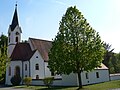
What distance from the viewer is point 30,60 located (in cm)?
5103

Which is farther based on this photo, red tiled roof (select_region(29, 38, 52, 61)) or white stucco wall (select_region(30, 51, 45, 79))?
red tiled roof (select_region(29, 38, 52, 61))

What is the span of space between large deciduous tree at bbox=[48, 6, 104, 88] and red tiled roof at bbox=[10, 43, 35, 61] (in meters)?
21.4

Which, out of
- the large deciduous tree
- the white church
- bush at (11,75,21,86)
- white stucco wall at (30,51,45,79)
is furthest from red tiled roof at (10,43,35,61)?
the large deciduous tree

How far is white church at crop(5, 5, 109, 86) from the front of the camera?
1863 inches

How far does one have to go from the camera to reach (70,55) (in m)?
30.7

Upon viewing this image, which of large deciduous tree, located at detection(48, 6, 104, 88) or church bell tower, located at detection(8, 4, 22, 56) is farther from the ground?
church bell tower, located at detection(8, 4, 22, 56)

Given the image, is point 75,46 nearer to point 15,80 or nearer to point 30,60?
point 30,60

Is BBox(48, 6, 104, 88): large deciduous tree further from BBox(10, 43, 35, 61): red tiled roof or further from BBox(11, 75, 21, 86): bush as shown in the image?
BBox(10, 43, 35, 61): red tiled roof

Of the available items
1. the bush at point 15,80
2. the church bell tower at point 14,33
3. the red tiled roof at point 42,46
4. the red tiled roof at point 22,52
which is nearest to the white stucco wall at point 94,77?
the red tiled roof at point 42,46

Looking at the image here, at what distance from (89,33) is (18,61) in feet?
86.5

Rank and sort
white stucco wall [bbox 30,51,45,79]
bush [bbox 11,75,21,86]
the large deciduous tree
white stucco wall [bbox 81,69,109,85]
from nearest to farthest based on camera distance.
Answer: the large deciduous tree, white stucco wall [bbox 81,69,109,85], bush [bbox 11,75,21,86], white stucco wall [bbox 30,51,45,79]

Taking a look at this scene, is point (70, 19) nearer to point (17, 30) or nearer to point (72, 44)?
point (72, 44)

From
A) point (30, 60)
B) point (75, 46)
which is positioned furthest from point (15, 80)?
point (75, 46)

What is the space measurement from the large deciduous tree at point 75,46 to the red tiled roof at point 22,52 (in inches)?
844
